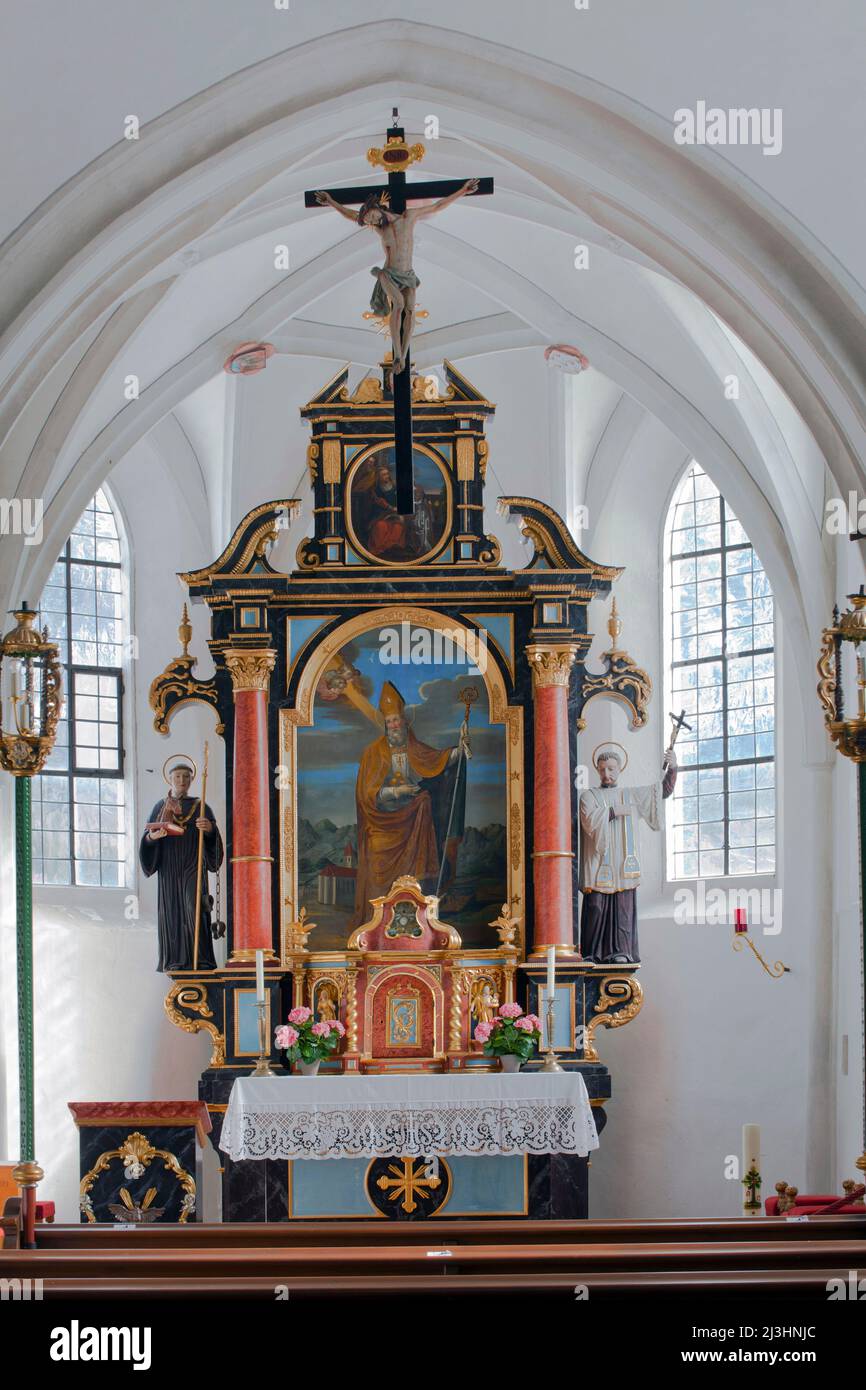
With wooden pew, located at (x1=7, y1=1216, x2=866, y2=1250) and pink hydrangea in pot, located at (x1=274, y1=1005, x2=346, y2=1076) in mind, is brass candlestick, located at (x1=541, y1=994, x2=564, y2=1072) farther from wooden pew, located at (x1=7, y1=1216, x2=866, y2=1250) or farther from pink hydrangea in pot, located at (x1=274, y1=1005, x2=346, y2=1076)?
wooden pew, located at (x1=7, y1=1216, x2=866, y2=1250)

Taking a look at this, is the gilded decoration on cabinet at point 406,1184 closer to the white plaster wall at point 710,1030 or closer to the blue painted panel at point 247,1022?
the blue painted panel at point 247,1022

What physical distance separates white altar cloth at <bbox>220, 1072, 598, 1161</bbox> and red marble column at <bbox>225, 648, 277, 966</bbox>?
1442mm

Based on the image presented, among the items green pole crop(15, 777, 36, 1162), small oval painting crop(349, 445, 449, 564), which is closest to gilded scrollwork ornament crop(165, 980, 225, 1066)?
small oval painting crop(349, 445, 449, 564)

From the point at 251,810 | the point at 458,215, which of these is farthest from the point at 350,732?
the point at 458,215

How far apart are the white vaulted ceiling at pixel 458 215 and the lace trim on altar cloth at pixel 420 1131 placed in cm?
414

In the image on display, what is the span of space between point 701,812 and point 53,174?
8.28m

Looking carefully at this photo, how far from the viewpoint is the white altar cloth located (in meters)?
12.3

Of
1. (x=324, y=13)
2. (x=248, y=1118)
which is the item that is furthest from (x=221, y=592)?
(x=324, y=13)

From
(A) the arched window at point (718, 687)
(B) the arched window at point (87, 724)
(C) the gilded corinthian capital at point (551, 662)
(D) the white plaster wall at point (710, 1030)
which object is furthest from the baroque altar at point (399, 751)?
(B) the arched window at point (87, 724)

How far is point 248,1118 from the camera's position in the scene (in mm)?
12352

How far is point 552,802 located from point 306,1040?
2522 mm

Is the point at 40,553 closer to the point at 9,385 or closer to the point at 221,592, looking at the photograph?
the point at 221,592

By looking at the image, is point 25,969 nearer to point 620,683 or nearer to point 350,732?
point 350,732

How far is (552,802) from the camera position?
540 inches
